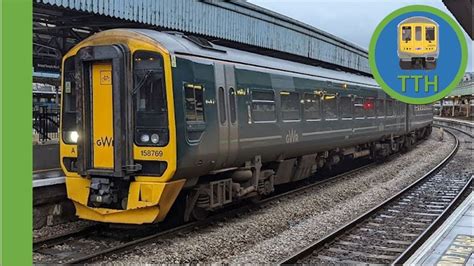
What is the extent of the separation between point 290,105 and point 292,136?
2.01ft

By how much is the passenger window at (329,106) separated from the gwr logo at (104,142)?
19.8 ft

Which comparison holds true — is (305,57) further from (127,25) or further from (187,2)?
(127,25)

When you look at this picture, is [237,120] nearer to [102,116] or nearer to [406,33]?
[102,116]

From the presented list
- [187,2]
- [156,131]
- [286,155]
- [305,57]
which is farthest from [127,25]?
[305,57]

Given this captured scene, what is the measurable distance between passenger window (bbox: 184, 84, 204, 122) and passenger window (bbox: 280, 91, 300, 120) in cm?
277

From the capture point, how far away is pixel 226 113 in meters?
8.50

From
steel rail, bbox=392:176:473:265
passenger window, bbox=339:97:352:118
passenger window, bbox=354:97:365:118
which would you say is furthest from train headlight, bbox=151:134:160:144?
passenger window, bbox=354:97:365:118

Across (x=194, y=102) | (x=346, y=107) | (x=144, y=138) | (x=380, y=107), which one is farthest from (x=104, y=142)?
(x=380, y=107)

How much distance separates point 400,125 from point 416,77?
1668 centimetres

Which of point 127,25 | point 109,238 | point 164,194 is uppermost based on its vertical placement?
point 127,25

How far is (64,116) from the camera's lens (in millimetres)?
8305

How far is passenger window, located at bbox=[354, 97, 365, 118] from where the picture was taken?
1479 centimetres

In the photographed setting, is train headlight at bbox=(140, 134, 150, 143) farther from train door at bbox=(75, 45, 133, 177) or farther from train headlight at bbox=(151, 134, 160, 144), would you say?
train door at bbox=(75, 45, 133, 177)

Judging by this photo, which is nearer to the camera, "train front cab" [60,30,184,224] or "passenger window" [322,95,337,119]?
"train front cab" [60,30,184,224]
